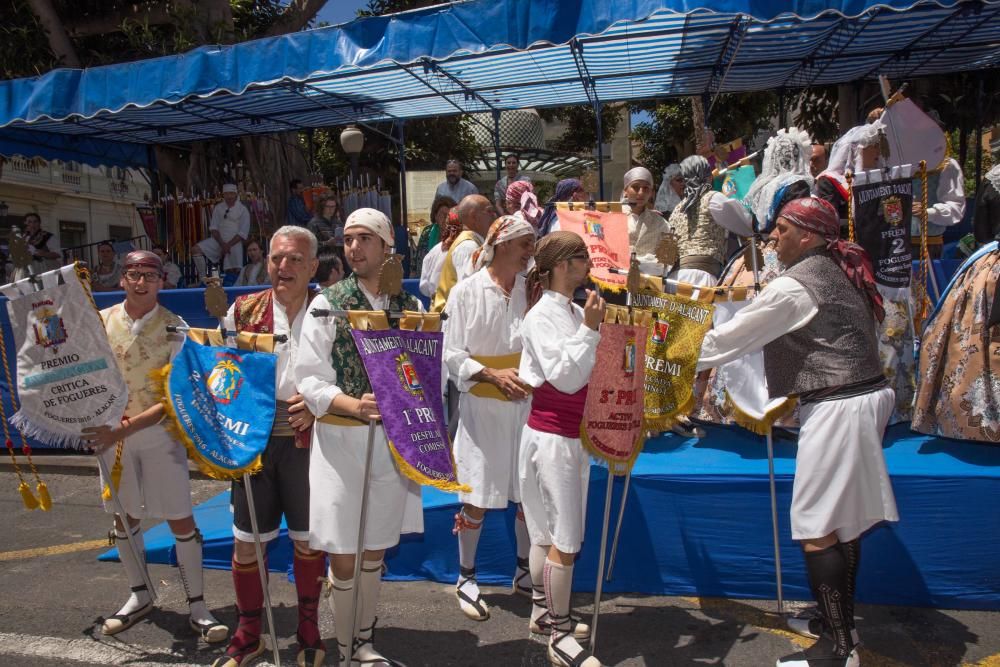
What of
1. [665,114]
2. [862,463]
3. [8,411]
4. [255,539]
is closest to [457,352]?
[255,539]

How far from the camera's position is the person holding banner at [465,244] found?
5.39 metres

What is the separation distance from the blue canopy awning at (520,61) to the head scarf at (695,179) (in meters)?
1.06

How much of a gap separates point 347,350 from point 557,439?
3.24 ft

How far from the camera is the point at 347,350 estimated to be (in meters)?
3.48

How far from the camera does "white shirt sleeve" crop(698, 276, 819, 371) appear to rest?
347cm

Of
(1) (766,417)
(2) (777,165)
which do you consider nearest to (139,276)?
(1) (766,417)

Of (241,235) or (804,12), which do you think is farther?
(241,235)

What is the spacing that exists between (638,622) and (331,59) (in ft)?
18.7

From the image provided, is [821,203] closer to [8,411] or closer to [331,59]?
[331,59]

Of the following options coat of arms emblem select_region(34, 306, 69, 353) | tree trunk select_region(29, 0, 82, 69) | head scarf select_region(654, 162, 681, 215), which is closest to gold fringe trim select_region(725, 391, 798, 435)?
coat of arms emblem select_region(34, 306, 69, 353)

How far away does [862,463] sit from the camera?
Answer: 11.4ft

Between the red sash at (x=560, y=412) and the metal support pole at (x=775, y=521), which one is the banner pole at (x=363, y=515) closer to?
the red sash at (x=560, y=412)

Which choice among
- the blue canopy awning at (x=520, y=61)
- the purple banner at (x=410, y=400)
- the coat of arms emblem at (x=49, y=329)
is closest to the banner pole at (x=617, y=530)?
the purple banner at (x=410, y=400)

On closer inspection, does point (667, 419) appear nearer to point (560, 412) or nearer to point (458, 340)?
point (560, 412)
